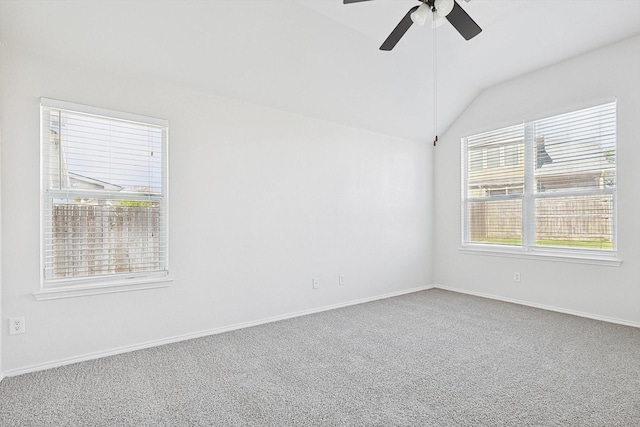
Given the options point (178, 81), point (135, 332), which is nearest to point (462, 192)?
point (178, 81)

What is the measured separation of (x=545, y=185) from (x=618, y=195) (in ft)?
→ 2.43

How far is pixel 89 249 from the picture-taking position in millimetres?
2785

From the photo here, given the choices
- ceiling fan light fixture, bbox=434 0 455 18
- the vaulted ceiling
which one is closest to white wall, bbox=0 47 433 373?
the vaulted ceiling

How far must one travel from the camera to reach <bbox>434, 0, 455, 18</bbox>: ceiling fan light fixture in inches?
81.7

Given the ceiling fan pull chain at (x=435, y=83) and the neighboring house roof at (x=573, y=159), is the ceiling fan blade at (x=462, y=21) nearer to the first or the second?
the ceiling fan pull chain at (x=435, y=83)

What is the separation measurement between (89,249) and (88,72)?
1435 millimetres

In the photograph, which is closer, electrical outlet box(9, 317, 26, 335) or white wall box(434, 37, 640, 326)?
electrical outlet box(9, 317, 26, 335)

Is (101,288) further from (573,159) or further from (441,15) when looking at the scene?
(573,159)

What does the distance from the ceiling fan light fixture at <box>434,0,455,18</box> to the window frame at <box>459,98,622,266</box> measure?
106 inches

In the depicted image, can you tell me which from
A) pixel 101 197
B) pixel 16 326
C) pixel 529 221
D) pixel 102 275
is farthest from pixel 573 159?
pixel 16 326

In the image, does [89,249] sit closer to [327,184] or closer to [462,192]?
[327,184]

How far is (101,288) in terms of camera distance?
2.77m

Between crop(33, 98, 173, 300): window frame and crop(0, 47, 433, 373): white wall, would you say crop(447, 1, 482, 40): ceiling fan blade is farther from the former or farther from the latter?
crop(33, 98, 173, 300): window frame

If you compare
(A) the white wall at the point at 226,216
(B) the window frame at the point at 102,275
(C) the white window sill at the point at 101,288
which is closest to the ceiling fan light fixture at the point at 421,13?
(A) the white wall at the point at 226,216
